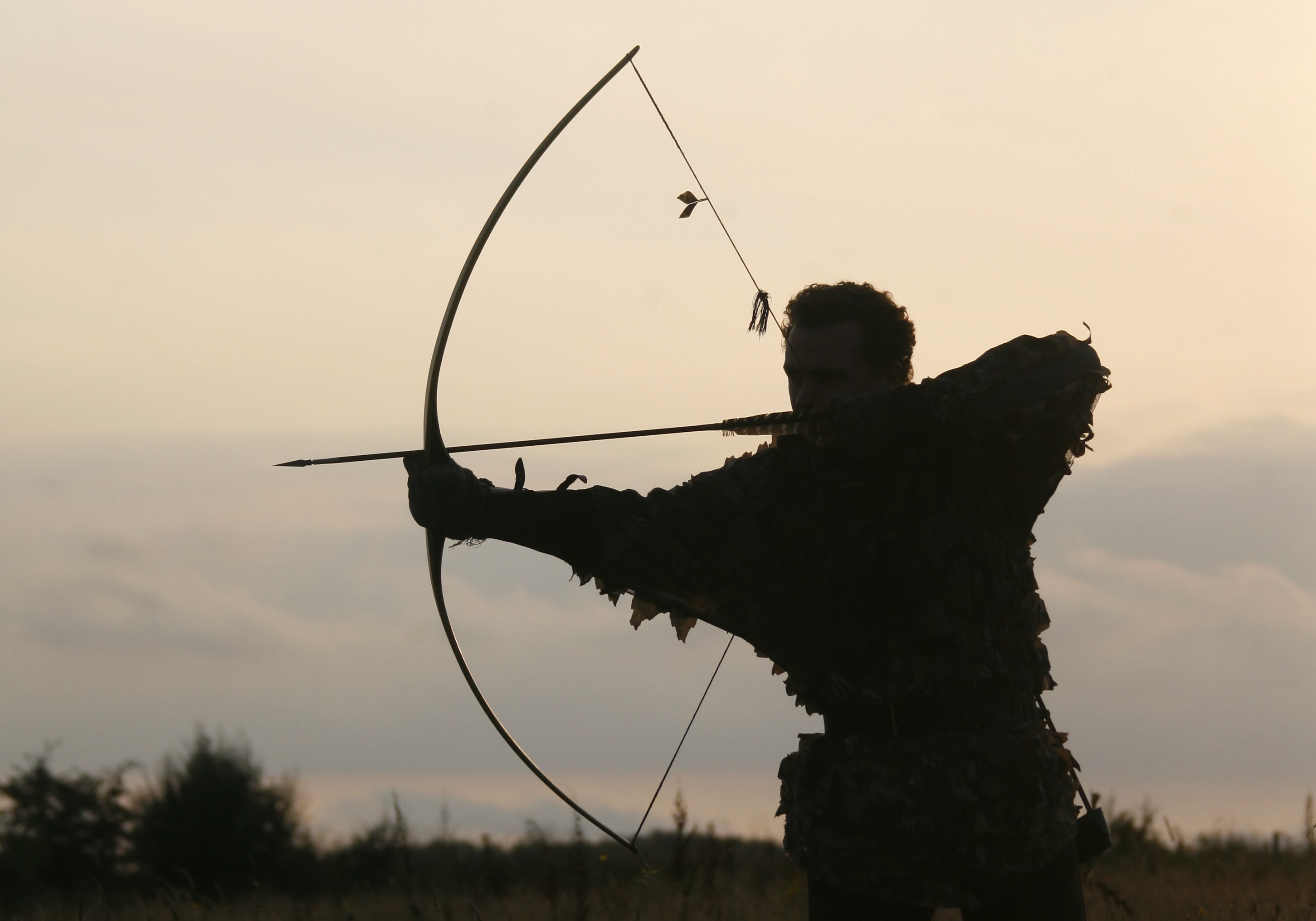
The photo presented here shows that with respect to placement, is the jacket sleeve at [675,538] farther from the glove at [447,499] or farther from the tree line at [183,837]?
the tree line at [183,837]

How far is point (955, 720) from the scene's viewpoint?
279 centimetres

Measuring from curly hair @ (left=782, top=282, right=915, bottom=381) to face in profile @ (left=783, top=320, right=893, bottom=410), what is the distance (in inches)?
0.6

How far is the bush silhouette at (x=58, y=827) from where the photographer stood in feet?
41.2

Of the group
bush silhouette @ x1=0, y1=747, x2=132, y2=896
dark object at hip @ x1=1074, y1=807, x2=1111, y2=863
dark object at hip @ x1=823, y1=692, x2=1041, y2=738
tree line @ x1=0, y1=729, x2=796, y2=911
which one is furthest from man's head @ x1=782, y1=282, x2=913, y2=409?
bush silhouette @ x1=0, y1=747, x2=132, y2=896

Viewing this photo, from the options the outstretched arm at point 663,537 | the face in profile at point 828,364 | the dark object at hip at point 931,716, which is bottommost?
the dark object at hip at point 931,716

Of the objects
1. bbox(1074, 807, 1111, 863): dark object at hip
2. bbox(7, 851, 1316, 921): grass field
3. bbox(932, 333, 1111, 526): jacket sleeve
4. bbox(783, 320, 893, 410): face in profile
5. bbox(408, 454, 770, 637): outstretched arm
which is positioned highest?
bbox(783, 320, 893, 410): face in profile

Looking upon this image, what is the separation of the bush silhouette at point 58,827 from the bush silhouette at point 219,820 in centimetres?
36

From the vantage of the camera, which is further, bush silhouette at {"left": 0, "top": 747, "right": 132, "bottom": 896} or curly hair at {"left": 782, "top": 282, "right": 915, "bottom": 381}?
bush silhouette at {"left": 0, "top": 747, "right": 132, "bottom": 896}

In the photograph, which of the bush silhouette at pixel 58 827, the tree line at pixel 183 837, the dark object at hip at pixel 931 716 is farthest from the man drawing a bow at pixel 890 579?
the bush silhouette at pixel 58 827

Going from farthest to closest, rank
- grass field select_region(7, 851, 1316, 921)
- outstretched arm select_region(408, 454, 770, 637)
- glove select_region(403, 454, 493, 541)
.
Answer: grass field select_region(7, 851, 1316, 921)
outstretched arm select_region(408, 454, 770, 637)
glove select_region(403, 454, 493, 541)

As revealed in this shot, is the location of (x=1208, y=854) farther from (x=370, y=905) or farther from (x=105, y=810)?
(x=105, y=810)

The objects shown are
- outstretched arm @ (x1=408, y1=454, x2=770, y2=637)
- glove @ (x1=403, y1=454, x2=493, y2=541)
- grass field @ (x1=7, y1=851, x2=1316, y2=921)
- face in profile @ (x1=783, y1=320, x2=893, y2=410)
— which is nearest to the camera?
glove @ (x1=403, y1=454, x2=493, y2=541)

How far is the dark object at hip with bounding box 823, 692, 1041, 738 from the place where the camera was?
2.78m

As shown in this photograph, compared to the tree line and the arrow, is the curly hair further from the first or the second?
the tree line
